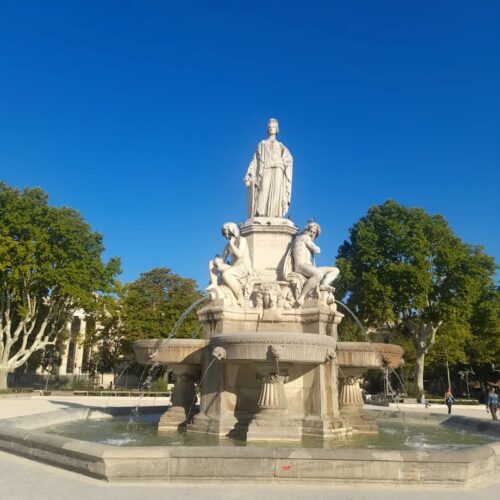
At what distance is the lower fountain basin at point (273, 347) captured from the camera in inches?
396

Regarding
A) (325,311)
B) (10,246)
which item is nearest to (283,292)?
(325,311)

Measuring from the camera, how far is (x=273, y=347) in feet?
32.7

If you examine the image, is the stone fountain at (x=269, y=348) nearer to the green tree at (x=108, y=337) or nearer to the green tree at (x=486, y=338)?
the green tree at (x=486, y=338)

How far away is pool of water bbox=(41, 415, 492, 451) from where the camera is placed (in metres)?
9.86

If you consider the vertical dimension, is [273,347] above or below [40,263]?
below

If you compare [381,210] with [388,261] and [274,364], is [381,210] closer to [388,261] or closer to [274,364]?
[388,261]

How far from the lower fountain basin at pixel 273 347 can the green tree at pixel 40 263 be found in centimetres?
2553

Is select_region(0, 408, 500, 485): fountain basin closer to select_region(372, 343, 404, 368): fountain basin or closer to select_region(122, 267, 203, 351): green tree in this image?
select_region(372, 343, 404, 368): fountain basin

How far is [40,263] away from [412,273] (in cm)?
2450

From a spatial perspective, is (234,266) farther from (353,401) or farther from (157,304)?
(157,304)

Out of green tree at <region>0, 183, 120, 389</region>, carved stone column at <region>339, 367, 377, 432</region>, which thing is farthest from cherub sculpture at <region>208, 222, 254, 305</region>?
green tree at <region>0, 183, 120, 389</region>

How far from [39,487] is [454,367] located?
52.3 meters

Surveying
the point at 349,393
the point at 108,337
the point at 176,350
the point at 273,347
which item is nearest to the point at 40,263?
the point at 108,337

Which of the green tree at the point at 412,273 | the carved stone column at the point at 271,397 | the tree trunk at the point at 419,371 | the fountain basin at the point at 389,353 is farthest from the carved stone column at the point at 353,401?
the tree trunk at the point at 419,371
